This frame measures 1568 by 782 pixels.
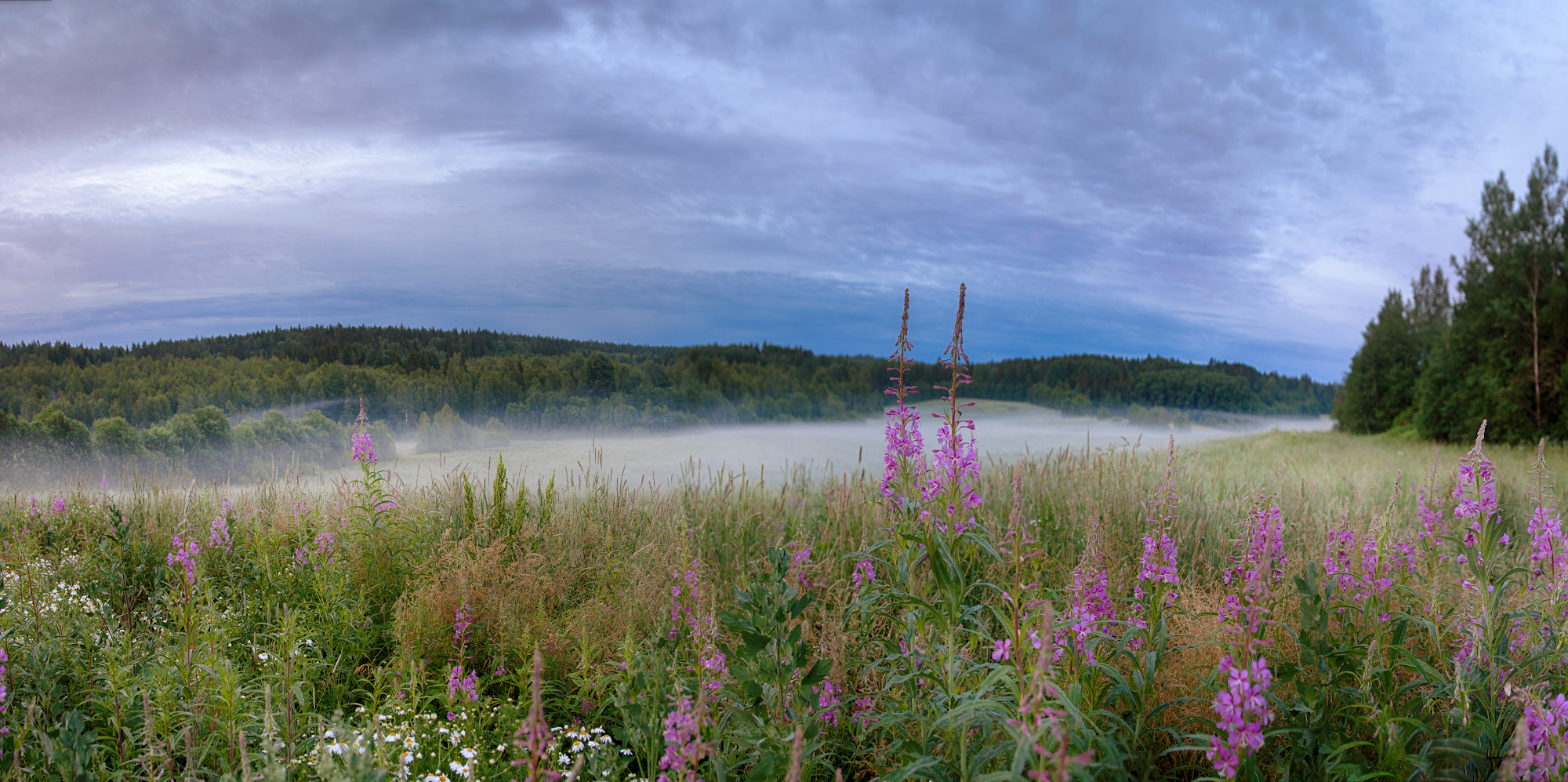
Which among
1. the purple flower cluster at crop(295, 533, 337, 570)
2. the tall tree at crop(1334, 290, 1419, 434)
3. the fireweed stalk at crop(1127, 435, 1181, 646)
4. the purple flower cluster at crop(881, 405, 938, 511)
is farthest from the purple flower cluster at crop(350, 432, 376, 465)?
the tall tree at crop(1334, 290, 1419, 434)

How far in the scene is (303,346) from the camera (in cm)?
1521

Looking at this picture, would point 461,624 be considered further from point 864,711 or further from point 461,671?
point 864,711

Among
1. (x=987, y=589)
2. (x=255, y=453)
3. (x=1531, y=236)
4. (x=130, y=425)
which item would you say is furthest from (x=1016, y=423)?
(x=130, y=425)

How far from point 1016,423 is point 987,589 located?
56.5 feet

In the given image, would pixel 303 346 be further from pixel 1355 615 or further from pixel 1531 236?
pixel 1531 236

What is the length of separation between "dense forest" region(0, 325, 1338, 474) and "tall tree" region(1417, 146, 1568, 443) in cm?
1844

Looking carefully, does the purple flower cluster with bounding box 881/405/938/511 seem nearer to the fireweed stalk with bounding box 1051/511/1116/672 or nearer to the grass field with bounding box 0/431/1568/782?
the grass field with bounding box 0/431/1568/782

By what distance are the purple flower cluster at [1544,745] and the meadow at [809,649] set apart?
21 mm

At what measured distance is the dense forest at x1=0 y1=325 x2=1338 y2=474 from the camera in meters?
13.0

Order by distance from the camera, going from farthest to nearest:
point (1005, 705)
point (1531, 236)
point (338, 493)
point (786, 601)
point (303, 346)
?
1. point (1531, 236)
2. point (303, 346)
3. point (338, 493)
4. point (786, 601)
5. point (1005, 705)

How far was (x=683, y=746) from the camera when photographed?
6.26 ft

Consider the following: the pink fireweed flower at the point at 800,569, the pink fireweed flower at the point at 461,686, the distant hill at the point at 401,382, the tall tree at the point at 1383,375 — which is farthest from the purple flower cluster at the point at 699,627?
the tall tree at the point at 1383,375

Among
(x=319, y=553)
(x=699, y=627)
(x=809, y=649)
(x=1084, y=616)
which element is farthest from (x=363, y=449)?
(x=1084, y=616)

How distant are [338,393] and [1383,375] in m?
38.8
